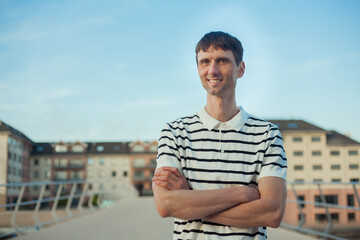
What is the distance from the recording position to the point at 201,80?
1617mm

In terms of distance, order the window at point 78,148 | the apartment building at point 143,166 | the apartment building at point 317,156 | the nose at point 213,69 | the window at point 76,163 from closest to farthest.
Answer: the nose at point 213,69 → the apartment building at point 317,156 → the apartment building at point 143,166 → the window at point 76,163 → the window at point 78,148

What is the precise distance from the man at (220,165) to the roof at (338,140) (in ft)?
205

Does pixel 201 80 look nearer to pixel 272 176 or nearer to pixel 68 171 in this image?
pixel 272 176

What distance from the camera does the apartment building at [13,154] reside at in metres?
50.1

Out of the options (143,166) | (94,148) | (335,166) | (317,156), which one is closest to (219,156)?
(143,166)

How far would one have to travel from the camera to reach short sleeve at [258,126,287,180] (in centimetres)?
153

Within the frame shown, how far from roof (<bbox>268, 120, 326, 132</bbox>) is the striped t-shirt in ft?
197

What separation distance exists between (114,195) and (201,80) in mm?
16091

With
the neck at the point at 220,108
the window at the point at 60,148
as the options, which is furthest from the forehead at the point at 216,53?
the window at the point at 60,148

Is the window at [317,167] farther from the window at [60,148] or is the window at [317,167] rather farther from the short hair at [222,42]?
the short hair at [222,42]

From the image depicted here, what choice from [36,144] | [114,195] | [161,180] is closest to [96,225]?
[161,180]

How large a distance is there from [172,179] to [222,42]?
552 millimetres

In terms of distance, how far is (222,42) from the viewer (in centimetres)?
159

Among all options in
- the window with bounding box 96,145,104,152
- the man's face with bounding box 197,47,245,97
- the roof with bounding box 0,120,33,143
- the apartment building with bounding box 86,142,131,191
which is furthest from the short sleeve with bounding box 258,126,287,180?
the window with bounding box 96,145,104,152
